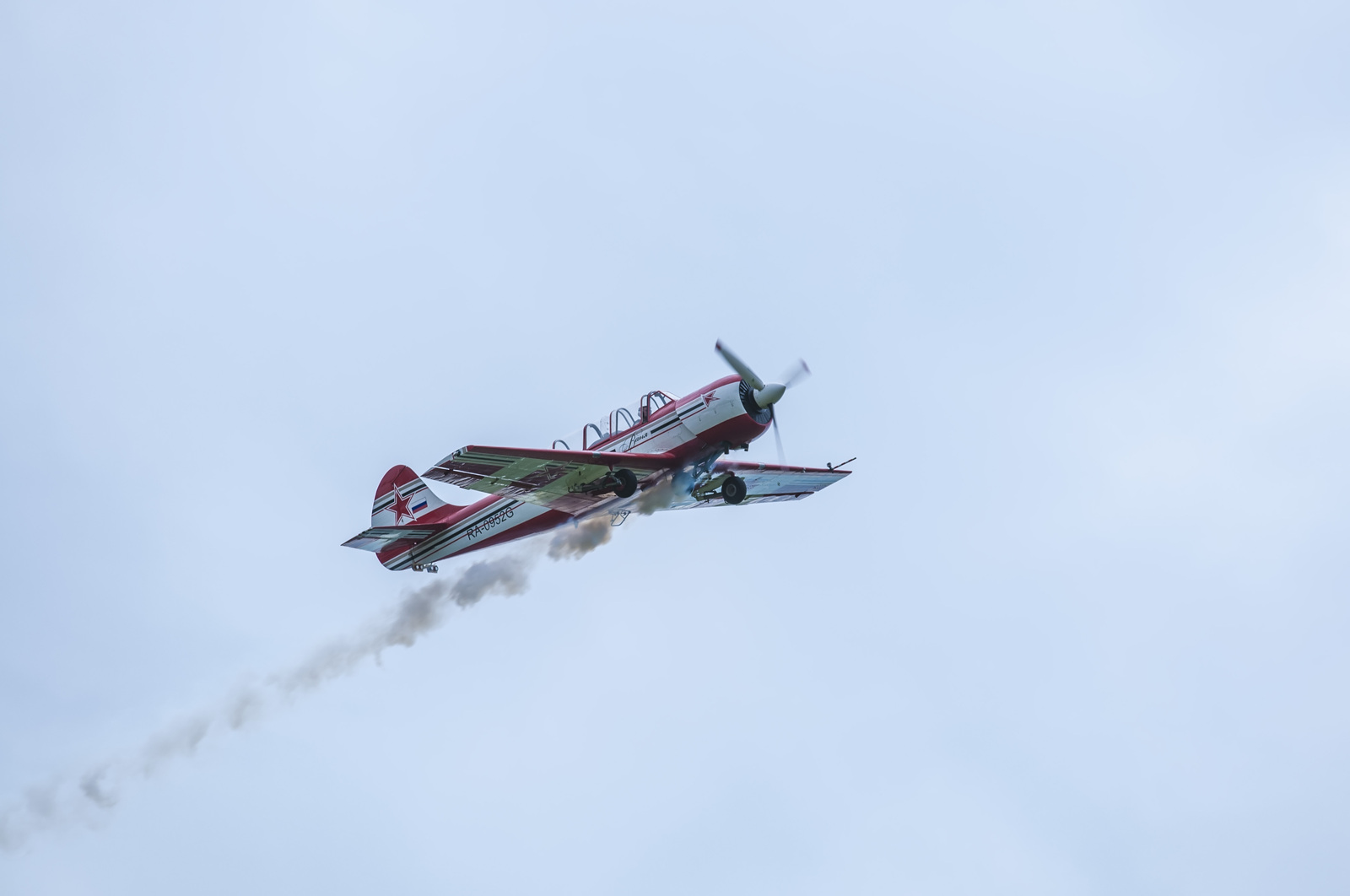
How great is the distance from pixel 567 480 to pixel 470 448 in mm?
2625

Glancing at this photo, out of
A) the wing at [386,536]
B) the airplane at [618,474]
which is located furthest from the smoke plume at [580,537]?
the wing at [386,536]

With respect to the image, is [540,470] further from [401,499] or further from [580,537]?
[401,499]

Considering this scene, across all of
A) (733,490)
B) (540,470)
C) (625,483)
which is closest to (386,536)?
(540,470)

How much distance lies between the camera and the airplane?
82.8 feet

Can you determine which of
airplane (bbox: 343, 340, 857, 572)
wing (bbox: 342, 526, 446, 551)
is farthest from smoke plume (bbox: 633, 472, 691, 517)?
wing (bbox: 342, 526, 446, 551)

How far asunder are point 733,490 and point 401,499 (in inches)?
351

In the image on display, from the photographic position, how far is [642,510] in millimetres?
27672

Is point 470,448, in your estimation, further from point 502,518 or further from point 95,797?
point 95,797

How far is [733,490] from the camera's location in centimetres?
2750

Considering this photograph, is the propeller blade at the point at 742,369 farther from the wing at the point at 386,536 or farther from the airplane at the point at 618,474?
the wing at the point at 386,536

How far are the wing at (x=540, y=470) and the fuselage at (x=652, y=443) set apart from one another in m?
0.41

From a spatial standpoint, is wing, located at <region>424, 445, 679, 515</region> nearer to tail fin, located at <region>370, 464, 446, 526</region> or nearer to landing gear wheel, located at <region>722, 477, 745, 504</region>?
landing gear wheel, located at <region>722, 477, 745, 504</region>

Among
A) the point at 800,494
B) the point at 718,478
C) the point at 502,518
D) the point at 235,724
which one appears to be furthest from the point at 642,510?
the point at 235,724

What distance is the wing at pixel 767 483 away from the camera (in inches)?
1098
